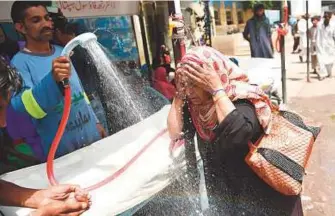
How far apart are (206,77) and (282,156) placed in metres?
0.45

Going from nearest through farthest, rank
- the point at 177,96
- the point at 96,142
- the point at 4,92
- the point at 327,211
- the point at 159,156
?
the point at 4,92
the point at 177,96
the point at 159,156
the point at 96,142
the point at 327,211

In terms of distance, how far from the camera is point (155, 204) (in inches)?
89.4

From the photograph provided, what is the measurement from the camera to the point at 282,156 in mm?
1600

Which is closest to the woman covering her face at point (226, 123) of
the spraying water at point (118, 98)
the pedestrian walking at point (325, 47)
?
the spraying water at point (118, 98)

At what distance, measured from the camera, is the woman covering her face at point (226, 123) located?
1552 millimetres

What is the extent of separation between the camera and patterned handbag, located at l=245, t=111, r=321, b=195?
1.59 m

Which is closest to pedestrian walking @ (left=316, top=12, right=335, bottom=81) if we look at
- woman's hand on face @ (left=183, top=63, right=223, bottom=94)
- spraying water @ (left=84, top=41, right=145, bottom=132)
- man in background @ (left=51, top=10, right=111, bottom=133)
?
spraying water @ (left=84, top=41, right=145, bottom=132)

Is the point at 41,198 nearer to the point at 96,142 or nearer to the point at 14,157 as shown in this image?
the point at 96,142

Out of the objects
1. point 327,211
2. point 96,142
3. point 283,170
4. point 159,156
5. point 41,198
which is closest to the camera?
point 41,198

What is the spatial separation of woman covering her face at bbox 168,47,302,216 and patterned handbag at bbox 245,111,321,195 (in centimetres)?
5

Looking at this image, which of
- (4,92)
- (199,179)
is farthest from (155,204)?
(4,92)

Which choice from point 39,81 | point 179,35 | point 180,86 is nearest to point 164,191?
point 180,86

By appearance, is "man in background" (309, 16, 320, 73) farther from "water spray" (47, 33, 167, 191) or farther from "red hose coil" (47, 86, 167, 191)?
"water spray" (47, 33, 167, 191)

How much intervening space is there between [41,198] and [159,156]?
823 millimetres
